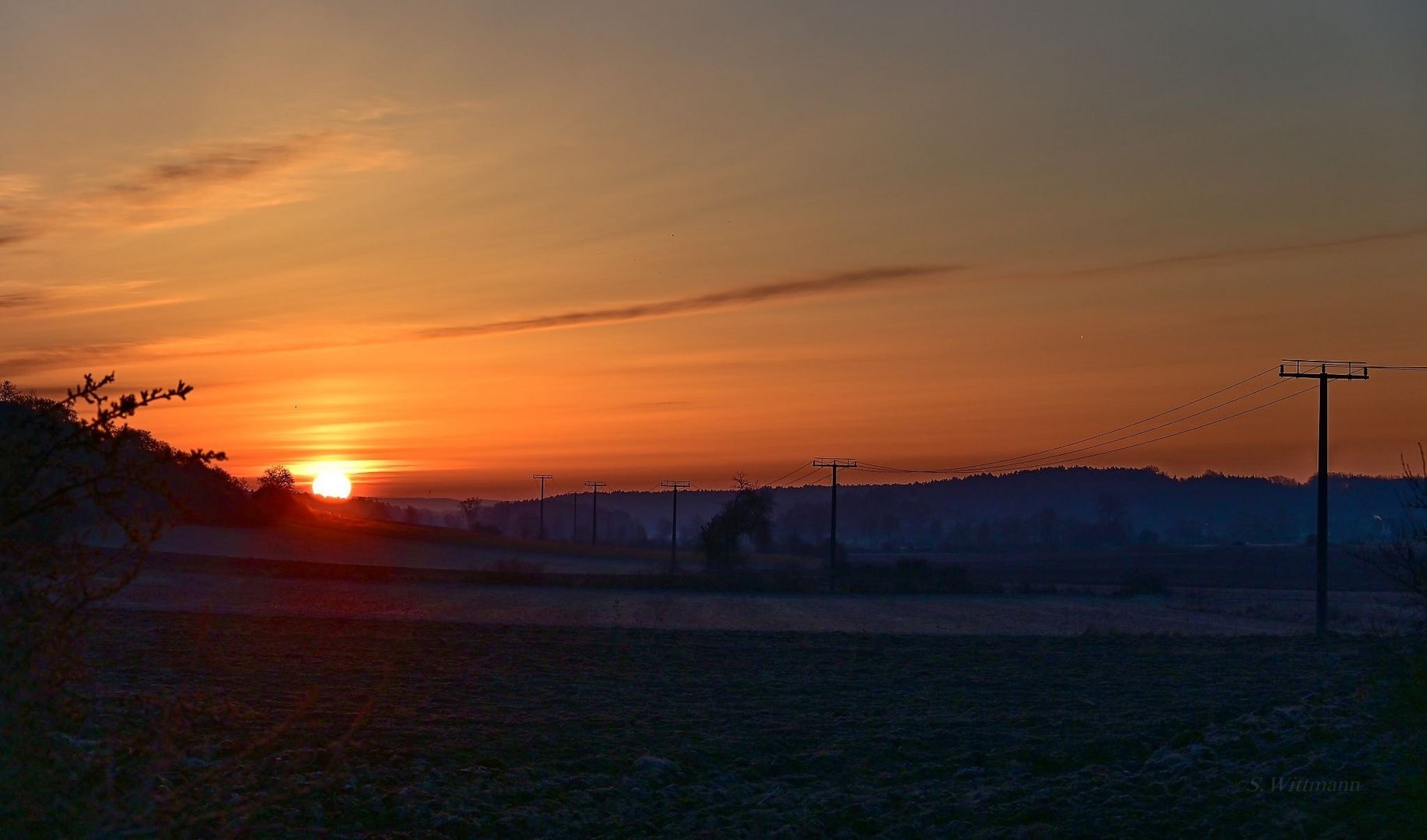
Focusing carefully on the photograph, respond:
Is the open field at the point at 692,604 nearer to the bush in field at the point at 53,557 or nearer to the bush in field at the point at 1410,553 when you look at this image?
the bush in field at the point at 1410,553

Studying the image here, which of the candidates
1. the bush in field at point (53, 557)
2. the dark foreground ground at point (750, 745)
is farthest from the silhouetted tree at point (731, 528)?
the bush in field at point (53, 557)

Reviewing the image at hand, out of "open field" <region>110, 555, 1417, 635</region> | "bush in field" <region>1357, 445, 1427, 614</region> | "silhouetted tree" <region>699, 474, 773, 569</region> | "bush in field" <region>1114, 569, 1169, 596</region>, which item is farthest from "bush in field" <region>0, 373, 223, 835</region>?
"silhouetted tree" <region>699, 474, 773, 569</region>

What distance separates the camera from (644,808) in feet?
38.7

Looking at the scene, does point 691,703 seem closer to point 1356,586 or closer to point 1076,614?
point 1076,614

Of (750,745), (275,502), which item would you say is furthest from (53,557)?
(275,502)

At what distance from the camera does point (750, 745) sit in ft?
50.7

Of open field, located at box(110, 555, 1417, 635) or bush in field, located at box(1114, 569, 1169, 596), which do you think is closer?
open field, located at box(110, 555, 1417, 635)

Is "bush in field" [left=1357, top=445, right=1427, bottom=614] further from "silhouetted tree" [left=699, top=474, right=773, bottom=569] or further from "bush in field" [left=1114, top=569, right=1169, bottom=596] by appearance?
"silhouetted tree" [left=699, top=474, right=773, bottom=569]

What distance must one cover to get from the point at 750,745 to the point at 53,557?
34.6ft

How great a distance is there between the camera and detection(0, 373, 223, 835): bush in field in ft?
20.5

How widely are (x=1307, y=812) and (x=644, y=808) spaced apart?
6131mm

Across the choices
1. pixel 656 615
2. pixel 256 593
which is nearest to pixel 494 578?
pixel 256 593

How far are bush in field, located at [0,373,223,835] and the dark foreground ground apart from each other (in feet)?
2.41

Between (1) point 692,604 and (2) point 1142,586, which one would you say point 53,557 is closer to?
(1) point 692,604
